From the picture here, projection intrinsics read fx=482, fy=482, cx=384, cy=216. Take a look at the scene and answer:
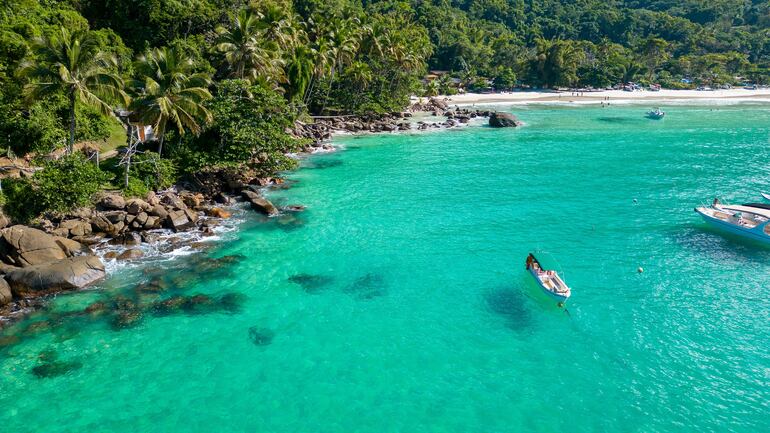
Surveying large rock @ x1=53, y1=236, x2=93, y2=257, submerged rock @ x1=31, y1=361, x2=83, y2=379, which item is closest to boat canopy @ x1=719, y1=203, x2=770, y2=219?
submerged rock @ x1=31, y1=361, x2=83, y2=379

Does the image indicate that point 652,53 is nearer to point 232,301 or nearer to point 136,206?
point 136,206

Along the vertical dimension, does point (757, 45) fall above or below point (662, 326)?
above

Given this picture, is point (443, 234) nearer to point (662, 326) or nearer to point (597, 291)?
point (597, 291)

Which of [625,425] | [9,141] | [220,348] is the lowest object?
[625,425]

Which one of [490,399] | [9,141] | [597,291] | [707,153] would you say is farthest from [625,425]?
[707,153]

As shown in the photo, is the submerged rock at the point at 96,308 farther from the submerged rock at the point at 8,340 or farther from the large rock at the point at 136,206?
the large rock at the point at 136,206

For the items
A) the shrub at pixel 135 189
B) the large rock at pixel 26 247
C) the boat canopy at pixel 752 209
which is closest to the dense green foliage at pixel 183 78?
the shrub at pixel 135 189

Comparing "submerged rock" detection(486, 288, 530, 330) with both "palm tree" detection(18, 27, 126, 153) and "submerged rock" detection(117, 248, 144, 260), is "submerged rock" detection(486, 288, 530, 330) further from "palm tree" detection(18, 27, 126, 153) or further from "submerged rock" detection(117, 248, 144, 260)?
"palm tree" detection(18, 27, 126, 153)
